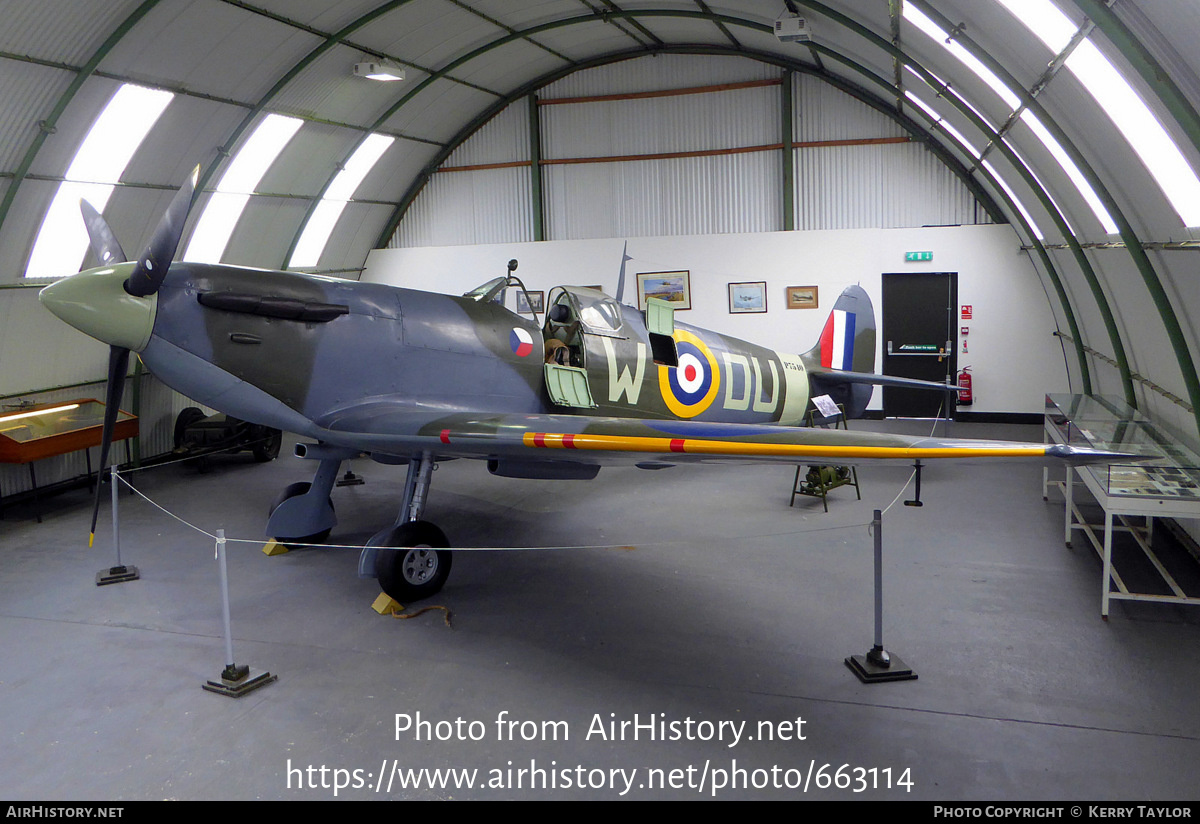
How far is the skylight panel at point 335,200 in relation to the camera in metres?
13.6

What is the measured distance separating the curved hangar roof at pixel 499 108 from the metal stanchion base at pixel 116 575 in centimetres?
330

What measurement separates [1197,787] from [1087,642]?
4.93 feet

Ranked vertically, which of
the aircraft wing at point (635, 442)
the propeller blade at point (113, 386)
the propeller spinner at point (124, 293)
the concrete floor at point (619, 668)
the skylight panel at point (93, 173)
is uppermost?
the skylight panel at point (93, 173)

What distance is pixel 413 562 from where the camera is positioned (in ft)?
18.4

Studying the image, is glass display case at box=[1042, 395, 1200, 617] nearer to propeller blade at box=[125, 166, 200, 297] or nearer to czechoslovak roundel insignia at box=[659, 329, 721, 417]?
czechoslovak roundel insignia at box=[659, 329, 721, 417]

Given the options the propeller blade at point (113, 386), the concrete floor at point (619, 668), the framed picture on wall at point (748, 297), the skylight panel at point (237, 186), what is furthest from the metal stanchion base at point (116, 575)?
the framed picture on wall at point (748, 297)

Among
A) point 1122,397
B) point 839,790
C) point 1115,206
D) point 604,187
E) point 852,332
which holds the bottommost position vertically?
point 839,790

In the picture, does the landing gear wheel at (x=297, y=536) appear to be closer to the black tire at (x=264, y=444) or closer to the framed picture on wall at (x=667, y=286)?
the black tire at (x=264, y=444)

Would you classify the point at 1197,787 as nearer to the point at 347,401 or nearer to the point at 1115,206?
the point at 1115,206

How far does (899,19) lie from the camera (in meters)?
7.10

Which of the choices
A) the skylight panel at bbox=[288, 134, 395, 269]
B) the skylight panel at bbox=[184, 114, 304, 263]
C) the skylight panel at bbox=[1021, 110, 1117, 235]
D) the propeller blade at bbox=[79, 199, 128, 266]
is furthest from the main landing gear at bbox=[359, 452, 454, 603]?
the skylight panel at bbox=[288, 134, 395, 269]

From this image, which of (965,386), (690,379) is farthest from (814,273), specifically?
(690,379)

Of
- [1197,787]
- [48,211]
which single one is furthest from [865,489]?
[48,211]

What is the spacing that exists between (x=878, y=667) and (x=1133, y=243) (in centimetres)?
351
